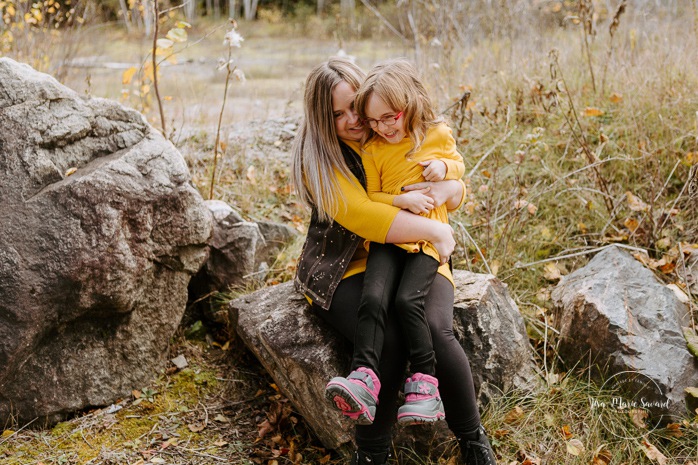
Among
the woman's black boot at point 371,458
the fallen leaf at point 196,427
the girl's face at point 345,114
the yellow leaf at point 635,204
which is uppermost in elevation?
the girl's face at point 345,114

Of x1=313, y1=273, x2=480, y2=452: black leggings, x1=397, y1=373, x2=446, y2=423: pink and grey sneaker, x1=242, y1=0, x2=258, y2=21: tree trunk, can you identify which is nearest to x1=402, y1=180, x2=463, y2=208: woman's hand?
x1=313, y1=273, x2=480, y2=452: black leggings

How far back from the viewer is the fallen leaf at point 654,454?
247 centimetres

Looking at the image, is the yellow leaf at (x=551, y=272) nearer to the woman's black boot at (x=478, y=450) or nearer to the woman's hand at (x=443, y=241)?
the woman's hand at (x=443, y=241)

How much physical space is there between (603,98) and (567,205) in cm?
112

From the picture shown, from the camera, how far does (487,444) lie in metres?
2.30

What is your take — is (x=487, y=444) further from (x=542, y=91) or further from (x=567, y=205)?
(x=542, y=91)

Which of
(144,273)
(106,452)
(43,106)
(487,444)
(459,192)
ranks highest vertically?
(43,106)

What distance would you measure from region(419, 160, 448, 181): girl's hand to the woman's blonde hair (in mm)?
299

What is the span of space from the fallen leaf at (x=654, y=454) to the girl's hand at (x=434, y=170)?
1397 mm

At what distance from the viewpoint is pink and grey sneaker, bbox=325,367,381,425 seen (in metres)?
2.03

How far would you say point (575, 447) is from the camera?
8.06 ft

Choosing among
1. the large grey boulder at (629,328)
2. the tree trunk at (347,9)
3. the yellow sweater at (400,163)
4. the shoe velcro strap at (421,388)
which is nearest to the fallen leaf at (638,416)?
the large grey boulder at (629,328)

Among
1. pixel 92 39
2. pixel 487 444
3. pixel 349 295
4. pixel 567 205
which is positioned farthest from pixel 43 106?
pixel 92 39

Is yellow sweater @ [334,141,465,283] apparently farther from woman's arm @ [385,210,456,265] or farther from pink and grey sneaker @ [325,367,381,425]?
pink and grey sneaker @ [325,367,381,425]
